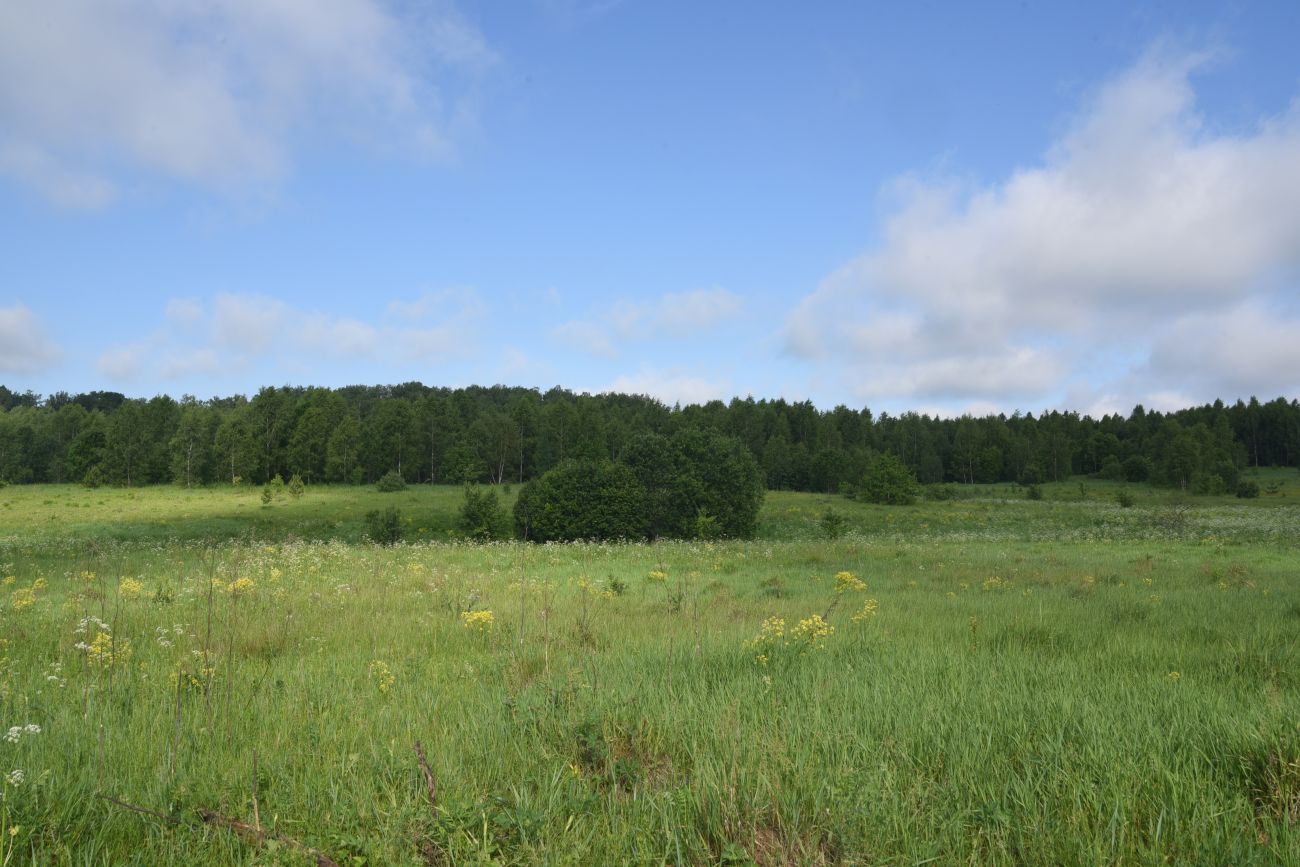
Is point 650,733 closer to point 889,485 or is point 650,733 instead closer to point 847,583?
point 847,583

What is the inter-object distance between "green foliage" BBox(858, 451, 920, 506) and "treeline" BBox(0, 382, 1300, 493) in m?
11.2

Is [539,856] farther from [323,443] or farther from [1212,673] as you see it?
[323,443]

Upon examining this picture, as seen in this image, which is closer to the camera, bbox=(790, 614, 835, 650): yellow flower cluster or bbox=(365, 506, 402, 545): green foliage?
bbox=(790, 614, 835, 650): yellow flower cluster

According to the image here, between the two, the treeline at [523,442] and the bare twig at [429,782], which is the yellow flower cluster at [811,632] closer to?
the bare twig at [429,782]

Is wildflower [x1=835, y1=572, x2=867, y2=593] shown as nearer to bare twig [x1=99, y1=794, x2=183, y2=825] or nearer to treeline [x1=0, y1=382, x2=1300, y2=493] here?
bare twig [x1=99, y1=794, x2=183, y2=825]

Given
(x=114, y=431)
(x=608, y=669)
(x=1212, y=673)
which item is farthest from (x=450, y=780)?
(x=114, y=431)

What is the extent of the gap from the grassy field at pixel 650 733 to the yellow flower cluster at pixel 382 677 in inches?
3.5

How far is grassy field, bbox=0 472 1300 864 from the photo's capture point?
314cm

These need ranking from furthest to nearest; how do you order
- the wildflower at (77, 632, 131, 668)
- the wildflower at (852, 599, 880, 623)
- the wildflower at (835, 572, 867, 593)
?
the wildflower at (835, 572, 867, 593) < the wildflower at (852, 599, 880, 623) < the wildflower at (77, 632, 131, 668)

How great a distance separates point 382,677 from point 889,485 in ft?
223

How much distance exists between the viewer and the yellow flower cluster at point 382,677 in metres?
5.79

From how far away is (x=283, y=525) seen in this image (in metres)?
43.5

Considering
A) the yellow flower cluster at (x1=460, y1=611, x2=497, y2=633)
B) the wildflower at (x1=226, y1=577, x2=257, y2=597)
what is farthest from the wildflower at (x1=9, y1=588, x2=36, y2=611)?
the yellow flower cluster at (x1=460, y1=611, x2=497, y2=633)

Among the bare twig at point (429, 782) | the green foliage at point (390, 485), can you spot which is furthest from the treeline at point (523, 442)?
the bare twig at point (429, 782)
